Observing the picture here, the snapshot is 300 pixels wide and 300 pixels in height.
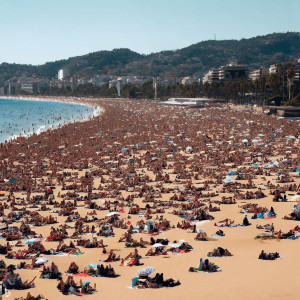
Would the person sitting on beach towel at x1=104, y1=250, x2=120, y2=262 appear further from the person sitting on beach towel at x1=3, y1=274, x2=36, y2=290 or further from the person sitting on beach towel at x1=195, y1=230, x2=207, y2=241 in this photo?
the person sitting on beach towel at x1=195, y1=230, x2=207, y2=241

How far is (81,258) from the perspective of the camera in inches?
677

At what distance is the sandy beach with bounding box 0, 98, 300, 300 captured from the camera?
1512 cm

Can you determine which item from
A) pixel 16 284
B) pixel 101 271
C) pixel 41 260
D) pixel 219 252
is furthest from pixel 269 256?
pixel 16 284

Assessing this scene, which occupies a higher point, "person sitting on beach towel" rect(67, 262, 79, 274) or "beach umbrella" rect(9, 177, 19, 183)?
"beach umbrella" rect(9, 177, 19, 183)

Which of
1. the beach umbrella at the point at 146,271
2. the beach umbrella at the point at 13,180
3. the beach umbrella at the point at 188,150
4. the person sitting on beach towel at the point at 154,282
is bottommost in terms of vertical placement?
the person sitting on beach towel at the point at 154,282

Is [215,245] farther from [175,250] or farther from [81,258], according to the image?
[81,258]

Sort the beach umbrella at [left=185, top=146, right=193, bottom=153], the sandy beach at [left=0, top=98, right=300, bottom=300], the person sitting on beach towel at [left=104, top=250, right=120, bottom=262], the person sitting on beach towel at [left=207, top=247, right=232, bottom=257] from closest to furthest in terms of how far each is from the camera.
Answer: the sandy beach at [left=0, top=98, right=300, bottom=300]
the person sitting on beach towel at [left=104, top=250, right=120, bottom=262]
the person sitting on beach towel at [left=207, top=247, right=232, bottom=257]
the beach umbrella at [left=185, top=146, right=193, bottom=153]

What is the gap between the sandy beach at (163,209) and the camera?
15.1 metres

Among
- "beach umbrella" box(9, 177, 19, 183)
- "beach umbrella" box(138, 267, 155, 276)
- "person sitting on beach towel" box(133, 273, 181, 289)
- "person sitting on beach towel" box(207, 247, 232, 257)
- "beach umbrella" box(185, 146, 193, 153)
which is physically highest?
"beach umbrella" box(185, 146, 193, 153)

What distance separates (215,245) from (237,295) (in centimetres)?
424

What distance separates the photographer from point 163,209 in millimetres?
23141

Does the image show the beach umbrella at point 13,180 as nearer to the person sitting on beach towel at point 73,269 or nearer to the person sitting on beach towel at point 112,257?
the person sitting on beach towel at point 112,257

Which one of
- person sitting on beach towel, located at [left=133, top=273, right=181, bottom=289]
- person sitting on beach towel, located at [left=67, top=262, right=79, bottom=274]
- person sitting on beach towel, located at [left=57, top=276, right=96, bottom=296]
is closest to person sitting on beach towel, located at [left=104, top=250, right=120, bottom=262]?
person sitting on beach towel, located at [left=67, top=262, right=79, bottom=274]

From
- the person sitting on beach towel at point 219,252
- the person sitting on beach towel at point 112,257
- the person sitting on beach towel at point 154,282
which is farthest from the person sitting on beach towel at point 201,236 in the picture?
the person sitting on beach towel at point 154,282
